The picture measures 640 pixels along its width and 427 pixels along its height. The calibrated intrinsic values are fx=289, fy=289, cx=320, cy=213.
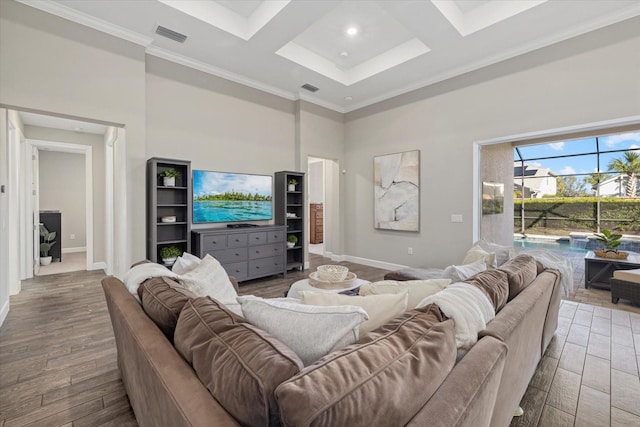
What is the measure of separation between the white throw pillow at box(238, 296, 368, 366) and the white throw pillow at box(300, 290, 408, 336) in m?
0.19

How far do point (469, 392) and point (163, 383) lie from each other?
0.89 m

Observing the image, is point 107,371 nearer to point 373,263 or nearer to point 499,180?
point 373,263

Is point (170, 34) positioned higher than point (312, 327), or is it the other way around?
point (170, 34)

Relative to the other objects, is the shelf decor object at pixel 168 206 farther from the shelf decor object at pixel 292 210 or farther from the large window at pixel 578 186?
the large window at pixel 578 186

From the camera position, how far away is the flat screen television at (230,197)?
4.37 metres

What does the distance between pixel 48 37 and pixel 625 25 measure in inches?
245

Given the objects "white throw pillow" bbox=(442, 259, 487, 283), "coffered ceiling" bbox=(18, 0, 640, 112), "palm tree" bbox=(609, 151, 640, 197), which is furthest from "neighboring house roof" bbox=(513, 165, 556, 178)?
"white throw pillow" bbox=(442, 259, 487, 283)

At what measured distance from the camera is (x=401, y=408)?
27.8 inches

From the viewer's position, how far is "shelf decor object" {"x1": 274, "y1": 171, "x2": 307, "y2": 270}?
507 centimetres

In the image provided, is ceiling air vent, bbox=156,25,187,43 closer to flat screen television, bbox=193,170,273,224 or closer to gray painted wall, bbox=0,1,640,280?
gray painted wall, bbox=0,1,640,280

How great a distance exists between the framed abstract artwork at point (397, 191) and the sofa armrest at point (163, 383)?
447 centimetres

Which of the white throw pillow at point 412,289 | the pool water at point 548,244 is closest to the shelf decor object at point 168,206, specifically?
the white throw pillow at point 412,289

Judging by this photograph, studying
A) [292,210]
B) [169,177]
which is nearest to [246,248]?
[292,210]

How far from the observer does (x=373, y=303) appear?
1.20m
